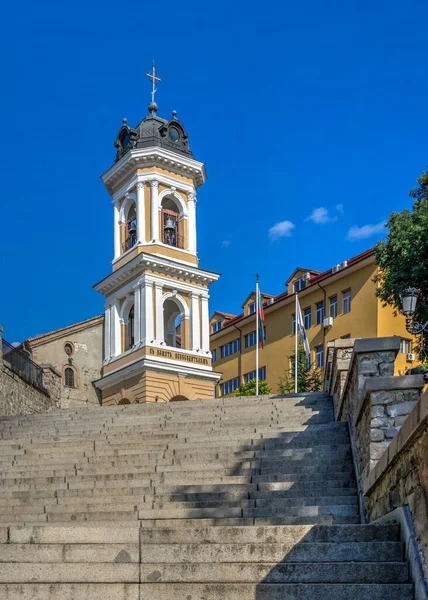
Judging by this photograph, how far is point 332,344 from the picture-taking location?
15172 mm

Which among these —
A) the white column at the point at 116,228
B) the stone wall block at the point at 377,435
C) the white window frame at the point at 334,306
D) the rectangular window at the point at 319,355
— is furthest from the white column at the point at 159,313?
the stone wall block at the point at 377,435

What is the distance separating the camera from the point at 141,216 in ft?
118

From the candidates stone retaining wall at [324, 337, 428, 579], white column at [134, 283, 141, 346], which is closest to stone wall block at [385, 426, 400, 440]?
stone retaining wall at [324, 337, 428, 579]

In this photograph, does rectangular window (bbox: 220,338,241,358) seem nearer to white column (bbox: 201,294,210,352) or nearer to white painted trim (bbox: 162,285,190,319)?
white column (bbox: 201,294,210,352)

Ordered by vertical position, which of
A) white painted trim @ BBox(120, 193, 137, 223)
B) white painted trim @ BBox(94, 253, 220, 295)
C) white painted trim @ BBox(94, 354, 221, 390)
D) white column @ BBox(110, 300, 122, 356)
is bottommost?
white painted trim @ BBox(94, 354, 221, 390)

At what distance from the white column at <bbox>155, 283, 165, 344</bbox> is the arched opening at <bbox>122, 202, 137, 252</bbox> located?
3.06m

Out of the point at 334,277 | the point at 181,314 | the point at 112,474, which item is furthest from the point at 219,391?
the point at 112,474

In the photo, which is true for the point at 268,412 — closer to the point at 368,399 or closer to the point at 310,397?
the point at 310,397

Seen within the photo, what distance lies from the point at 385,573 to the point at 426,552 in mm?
654

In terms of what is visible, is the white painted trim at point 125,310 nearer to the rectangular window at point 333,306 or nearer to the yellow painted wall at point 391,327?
the rectangular window at point 333,306

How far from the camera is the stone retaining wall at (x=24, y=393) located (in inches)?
941

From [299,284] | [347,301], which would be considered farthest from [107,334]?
[299,284]

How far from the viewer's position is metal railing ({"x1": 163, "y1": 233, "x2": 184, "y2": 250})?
119 feet

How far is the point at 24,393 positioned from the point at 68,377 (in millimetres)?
13095
